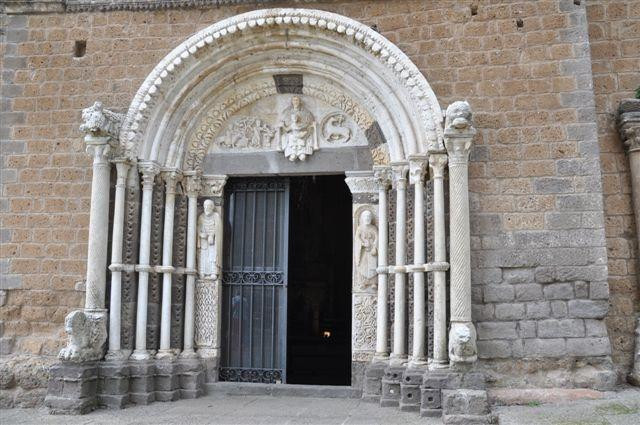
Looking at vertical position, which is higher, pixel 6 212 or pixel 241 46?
pixel 241 46

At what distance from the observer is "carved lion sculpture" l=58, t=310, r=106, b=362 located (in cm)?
626

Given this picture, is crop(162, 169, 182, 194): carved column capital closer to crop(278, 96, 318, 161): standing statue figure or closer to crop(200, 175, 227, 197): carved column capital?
crop(200, 175, 227, 197): carved column capital

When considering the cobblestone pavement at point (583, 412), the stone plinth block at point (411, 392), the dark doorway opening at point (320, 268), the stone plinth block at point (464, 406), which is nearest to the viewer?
the cobblestone pavement at point (583, 412)

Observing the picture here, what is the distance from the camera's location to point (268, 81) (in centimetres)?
738

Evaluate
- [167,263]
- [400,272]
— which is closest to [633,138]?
[400,272]

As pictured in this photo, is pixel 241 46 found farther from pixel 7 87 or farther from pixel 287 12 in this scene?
pixel 7 87

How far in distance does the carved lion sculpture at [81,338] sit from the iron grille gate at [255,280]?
4.72ft

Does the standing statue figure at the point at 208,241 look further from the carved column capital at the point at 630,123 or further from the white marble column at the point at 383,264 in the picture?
the carved column capital at the point at 630,123

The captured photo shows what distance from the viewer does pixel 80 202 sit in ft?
23.3

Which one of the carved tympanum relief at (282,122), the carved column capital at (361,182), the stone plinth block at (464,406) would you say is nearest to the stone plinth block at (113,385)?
the carved tympanum relief at (282,122)

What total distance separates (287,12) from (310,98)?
102 cm

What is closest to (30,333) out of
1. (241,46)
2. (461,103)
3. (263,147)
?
(263,147)

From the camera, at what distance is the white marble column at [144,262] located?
266 inches

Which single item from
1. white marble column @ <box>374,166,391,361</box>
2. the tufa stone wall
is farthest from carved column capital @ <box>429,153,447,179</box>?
the tufa stone wall
